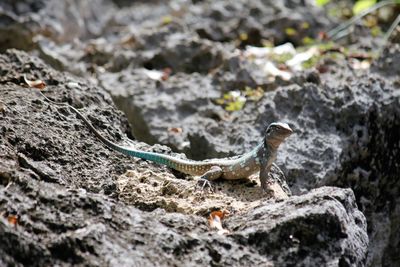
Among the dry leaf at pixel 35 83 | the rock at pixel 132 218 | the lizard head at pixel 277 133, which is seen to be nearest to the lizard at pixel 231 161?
the lizard head at pixel 277 133

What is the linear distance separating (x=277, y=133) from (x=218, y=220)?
110 centimetres

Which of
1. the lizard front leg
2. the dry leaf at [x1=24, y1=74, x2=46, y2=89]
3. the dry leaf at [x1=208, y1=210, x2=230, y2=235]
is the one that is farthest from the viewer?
the dry leaf at [x1=24, y1=74, x2=46, y2=89]

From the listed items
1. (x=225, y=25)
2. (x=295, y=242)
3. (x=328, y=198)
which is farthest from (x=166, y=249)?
(x=225, y=25)

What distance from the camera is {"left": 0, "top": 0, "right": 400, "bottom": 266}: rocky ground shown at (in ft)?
10.2

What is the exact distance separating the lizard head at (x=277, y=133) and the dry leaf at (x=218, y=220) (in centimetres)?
90

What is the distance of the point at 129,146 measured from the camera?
181 inches

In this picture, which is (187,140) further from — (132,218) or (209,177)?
(132,218)

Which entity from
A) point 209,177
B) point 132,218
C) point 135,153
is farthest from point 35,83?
point 132,218

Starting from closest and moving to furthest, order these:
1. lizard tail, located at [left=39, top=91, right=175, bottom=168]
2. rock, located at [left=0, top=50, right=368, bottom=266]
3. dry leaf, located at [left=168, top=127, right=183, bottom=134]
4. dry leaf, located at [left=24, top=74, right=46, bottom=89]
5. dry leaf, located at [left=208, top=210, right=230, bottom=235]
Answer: rock, located at [left=0, top=50, right=368, bottom=266] → dry leaf, located at [left=208, top=210, right=230, bottom=235] → lizard tail, located at [left=39, top=91, right=175, bottom=168] → dry leaf, located at [left=24, top=74, right=46, bottom=89] → dry leaf, located at [left=168, top=127, right=183, bottom=134]

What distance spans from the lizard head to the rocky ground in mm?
→ 305

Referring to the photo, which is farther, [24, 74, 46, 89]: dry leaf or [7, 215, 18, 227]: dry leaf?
[24, 74, 46, 89]: dry leaf

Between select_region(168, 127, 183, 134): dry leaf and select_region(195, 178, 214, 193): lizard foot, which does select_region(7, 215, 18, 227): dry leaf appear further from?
select_region(168, 127, 183, 134): dry leaf

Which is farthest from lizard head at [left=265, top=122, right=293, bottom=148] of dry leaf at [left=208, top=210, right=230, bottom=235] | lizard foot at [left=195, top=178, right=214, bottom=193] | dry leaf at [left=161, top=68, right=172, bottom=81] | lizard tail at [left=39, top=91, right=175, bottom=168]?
dry leaf at [left=161, top=68, right=172, bottom=81]

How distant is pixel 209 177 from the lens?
430 centimetres
